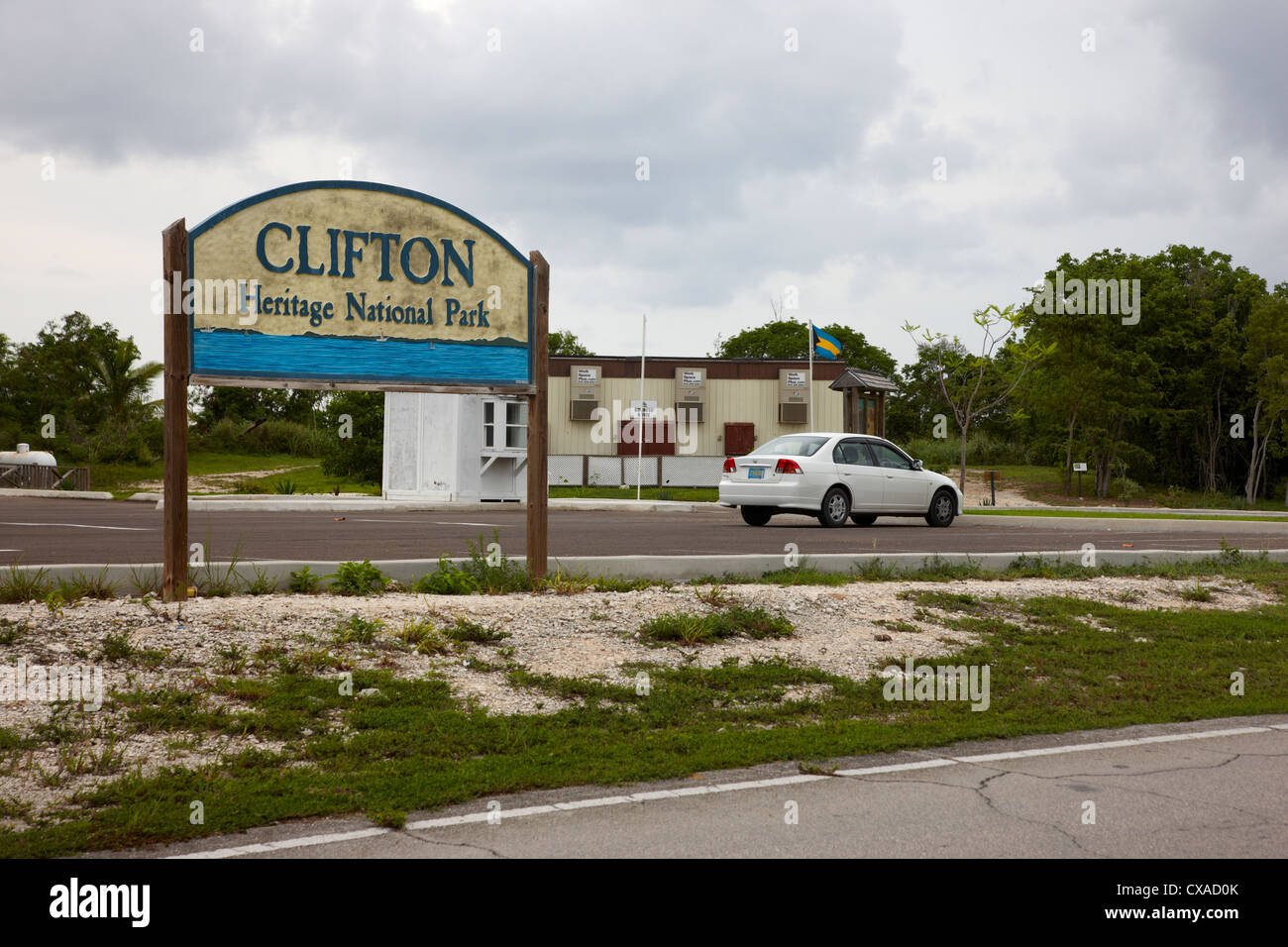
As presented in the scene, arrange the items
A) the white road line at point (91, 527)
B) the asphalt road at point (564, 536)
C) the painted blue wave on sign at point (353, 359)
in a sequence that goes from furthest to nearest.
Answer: the white road line at point (91, 527), the asphalt road at point (564, 536), the painted blue wave on sign at point (353, 359)

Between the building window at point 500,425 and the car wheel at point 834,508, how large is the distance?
14301 mm

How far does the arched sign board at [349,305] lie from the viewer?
8773 mm

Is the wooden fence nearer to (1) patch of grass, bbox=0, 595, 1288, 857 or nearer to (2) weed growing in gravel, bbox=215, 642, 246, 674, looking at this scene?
(2) weed growing in gravel, bbox=215, 642, 246, 674

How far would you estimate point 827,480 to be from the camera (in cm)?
1845

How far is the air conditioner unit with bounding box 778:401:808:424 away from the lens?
39.1 metres

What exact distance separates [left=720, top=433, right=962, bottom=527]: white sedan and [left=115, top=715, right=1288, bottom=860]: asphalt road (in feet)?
39.4

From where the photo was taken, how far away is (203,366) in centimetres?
885

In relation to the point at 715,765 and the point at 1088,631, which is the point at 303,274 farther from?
the point at 1088,631

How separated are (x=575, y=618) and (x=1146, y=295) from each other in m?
44.1

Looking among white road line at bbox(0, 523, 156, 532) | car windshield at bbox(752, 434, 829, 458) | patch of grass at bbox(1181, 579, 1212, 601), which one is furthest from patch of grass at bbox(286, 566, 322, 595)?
car windshield at bbox(752, 434, 829, 458)

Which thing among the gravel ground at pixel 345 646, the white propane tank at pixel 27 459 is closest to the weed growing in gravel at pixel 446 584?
the gravel ground at pixel 345 646

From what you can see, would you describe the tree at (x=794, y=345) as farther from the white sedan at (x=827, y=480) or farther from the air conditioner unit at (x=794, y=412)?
the white sedan at (x=827, y=480)

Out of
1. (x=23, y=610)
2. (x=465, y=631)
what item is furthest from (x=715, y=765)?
(x=23, y=610)

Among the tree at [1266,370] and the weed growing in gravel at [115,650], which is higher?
the tree at [1266,370]
